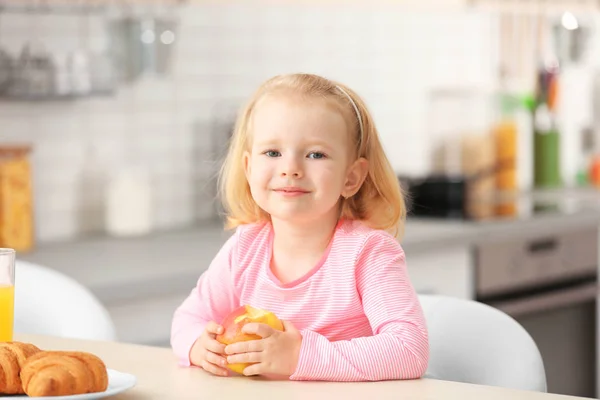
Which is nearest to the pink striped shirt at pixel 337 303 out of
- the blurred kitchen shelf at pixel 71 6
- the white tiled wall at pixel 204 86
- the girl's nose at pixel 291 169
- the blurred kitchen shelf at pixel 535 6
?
the girl's nose at pixel 291 169

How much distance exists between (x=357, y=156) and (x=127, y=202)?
1647mm

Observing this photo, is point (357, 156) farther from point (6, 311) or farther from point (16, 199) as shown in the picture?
point (16, 199)

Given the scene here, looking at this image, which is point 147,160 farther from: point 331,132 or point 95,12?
point 331,132

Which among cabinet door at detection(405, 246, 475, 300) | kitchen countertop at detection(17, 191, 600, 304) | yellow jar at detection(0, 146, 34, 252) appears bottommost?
cabinet door at detection(405, 246, 475, 300)

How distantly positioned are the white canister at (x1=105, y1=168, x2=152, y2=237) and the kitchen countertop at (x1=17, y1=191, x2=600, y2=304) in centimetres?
4

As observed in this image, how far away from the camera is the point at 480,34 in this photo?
398 cm

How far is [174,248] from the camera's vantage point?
270 cm

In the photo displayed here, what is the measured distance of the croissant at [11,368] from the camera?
1071 mm

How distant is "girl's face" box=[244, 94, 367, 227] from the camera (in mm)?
1243

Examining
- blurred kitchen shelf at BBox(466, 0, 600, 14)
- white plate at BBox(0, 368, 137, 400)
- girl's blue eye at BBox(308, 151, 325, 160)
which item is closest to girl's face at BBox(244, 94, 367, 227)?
girl's blue eye at BBox(308, 151, 325, 160)

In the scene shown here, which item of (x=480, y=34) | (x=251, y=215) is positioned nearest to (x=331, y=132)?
(x=251, y=215)

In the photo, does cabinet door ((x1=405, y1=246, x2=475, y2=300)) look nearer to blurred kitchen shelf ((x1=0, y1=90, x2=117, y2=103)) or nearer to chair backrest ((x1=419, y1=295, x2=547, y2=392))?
blurred kitchen shelf ((x1=0, y1=90, x2=117, y2=103))

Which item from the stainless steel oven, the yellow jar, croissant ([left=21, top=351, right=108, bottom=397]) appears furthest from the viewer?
the stainless steel oven

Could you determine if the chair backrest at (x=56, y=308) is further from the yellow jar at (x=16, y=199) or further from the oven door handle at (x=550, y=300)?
the oven door handle at (x=550, y=300)
